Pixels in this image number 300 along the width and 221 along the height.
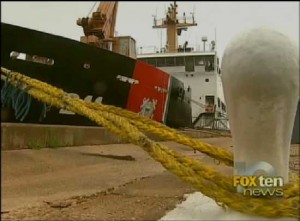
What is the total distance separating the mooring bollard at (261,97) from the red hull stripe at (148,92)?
426 inches

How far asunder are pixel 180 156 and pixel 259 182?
0.51m

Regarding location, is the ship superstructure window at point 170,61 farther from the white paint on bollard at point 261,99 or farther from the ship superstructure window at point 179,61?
the white paint on bollard at point 261,99

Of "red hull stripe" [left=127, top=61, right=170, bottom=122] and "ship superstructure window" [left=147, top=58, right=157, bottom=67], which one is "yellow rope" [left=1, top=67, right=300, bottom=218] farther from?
"ship superstructure window" [left=147, top=58, right=157, bottom=67]

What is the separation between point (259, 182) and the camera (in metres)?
2.12

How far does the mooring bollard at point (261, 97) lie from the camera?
6.79 feet

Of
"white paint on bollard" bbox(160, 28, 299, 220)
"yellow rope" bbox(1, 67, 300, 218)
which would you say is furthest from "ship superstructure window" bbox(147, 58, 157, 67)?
"white paint on bollard" bbox(160, 28, 299, 220)

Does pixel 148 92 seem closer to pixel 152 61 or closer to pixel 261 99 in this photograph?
pixel 152 61

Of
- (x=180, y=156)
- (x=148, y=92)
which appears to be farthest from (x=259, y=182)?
(x=148, y=92)


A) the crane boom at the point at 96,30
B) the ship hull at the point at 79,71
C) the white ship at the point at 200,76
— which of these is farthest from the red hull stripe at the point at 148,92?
the white ship at the point at 200,76

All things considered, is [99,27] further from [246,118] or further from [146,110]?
[246,118]

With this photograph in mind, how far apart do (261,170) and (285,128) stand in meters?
0.26

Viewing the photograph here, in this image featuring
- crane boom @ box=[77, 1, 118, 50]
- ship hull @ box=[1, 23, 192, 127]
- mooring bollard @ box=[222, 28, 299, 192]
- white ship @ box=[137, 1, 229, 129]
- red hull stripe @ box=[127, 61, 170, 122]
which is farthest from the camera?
white ship @ box=[137, 1, 229, 129]

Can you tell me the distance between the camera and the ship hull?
9.93 m

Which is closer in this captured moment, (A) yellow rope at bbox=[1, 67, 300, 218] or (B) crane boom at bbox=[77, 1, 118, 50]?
(A) yellow rope at bbox=[1, 67, 300, 218]
